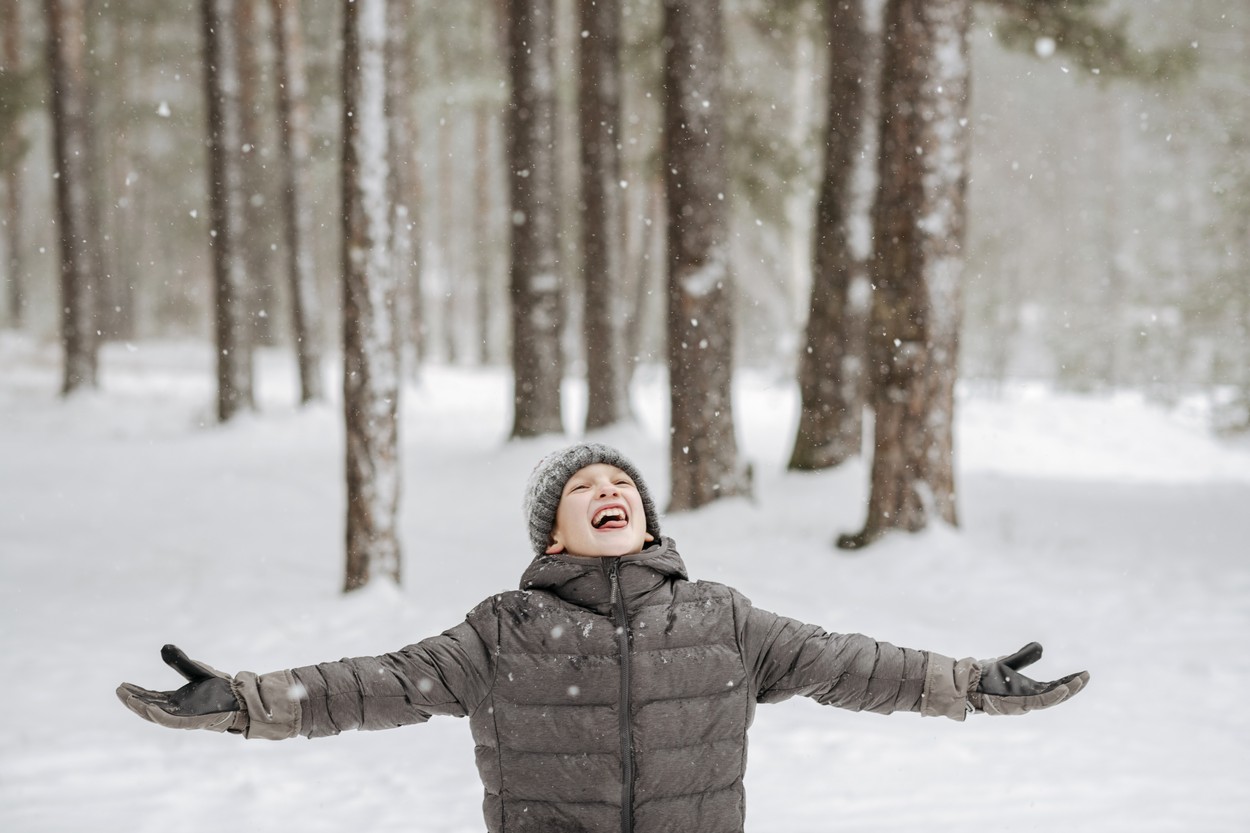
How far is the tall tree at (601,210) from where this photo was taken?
45.8 feet

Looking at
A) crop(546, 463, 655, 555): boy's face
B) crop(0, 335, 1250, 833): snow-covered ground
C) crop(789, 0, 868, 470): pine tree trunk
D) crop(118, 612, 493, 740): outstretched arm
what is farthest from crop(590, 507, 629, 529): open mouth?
crop(789, 0, 868, 470): pine tree trunk

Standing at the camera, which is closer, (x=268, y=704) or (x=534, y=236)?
(x=268, y=704)

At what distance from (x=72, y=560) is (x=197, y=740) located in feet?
16.5

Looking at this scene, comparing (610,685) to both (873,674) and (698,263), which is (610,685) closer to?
(873,674)

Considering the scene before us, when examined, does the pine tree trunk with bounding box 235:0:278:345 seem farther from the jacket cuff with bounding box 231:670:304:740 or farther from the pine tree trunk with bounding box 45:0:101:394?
the jacket cuff with bounding box 231:670:304:740

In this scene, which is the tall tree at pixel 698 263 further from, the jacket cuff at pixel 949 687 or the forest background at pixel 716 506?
the jacket cuff at pixel 949 687

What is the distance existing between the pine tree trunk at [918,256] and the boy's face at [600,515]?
612 centimetres

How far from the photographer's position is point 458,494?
498 inches

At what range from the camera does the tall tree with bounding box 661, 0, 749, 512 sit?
400 inches

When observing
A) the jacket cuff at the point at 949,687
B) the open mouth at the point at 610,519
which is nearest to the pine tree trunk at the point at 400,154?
the open mouth at the point at 610,519

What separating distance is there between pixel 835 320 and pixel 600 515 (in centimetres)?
903

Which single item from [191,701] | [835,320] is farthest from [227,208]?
[191,701]

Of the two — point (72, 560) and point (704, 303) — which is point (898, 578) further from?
point (72, 560)

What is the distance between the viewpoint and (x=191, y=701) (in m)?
2.34
